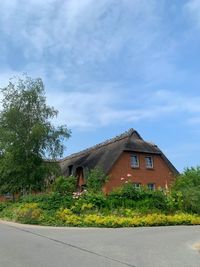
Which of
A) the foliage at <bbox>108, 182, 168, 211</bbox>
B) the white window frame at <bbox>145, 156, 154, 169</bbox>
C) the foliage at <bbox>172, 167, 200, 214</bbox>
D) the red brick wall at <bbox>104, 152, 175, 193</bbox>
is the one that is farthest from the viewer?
the white window frame at <bbox>145, 156, 154, 169</bbox>

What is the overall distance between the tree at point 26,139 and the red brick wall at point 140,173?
5658mm

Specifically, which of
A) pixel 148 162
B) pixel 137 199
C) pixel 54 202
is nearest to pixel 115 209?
pixel 137 199

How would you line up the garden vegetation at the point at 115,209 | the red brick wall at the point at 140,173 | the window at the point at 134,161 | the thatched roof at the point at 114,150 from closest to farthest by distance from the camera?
the garden vegetation at the point at 115,209
the red brick wall at the point at 140,173
the thatched roof at the point at 114,150
the window at the point at 134,161

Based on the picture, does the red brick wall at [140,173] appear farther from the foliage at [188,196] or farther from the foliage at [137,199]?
the foliage at [137,199]

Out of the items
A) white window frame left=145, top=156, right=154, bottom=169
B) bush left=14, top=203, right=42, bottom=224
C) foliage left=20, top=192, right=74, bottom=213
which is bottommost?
bush left=14, top=203, right=42, bottom=224

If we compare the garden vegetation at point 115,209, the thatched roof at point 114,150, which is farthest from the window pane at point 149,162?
the garden vegetation at point 115,209

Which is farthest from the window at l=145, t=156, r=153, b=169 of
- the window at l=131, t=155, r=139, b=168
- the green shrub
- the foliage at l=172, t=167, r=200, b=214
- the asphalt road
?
the asphalt road

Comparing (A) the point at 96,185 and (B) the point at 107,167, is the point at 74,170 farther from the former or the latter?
(A) the point at 96,185

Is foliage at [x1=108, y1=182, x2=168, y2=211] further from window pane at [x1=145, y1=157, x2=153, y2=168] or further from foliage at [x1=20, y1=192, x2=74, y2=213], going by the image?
window pane at [x1=145, y1=157, x2=153, y2=168]

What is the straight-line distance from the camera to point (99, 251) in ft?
45.9

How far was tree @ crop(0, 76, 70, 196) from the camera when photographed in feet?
147

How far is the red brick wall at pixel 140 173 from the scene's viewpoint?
156 ft

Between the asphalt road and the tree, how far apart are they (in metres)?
26.8

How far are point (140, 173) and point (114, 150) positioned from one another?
3536 mm
